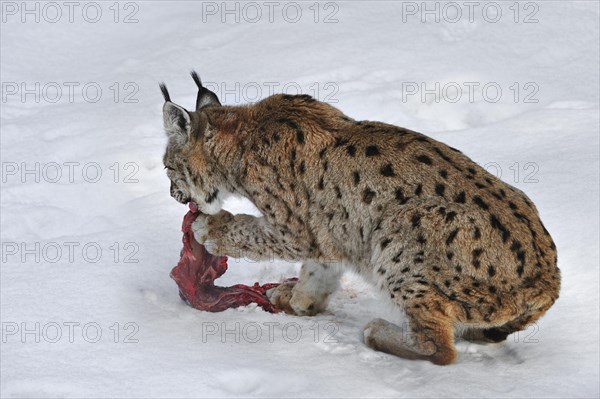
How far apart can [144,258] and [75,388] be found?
6.11ft

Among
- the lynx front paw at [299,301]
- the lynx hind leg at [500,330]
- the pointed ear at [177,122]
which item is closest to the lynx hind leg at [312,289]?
the lynx front paw at [299,301]

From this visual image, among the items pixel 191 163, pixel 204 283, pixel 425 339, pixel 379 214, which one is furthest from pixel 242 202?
pixel 425 339

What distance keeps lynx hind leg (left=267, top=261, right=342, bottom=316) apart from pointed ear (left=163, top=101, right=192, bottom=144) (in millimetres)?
1254

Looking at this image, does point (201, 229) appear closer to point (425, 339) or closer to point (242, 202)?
point (242, 202)

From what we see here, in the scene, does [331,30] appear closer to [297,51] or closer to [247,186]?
[297,51]

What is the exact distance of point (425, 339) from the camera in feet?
20.6

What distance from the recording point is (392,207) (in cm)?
653

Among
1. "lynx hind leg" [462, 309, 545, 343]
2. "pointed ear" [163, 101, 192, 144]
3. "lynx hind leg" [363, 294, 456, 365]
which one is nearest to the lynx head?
"pointed ear" [163, 101, 192, 144]

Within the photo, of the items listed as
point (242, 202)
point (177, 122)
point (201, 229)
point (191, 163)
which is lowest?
point (242, 202)

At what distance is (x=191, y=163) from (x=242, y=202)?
51.6 inches

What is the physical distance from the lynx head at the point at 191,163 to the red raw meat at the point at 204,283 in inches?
5.3

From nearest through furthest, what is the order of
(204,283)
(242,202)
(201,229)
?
(204,283), (201,229), (242,202)

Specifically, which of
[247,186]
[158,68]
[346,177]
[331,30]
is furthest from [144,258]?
[331,30]

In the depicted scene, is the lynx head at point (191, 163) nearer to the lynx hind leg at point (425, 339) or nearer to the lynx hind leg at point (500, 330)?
the lynx hind leg at point (425, 339)
